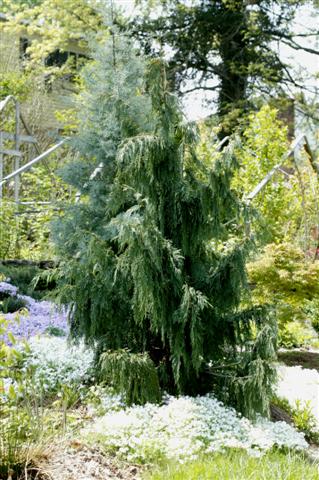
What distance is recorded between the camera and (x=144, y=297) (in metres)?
4.27

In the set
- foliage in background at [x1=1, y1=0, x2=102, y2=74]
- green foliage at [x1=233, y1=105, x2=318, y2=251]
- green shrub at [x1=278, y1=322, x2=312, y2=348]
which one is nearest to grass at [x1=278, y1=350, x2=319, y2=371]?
green shrub at [x1=278, y1=322, x2=312, y2=348]

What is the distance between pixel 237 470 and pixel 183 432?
2.18 feet

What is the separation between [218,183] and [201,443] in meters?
1.91

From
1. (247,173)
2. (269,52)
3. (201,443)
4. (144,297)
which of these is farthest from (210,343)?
(269,52)

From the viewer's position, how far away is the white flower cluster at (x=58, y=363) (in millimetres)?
4770

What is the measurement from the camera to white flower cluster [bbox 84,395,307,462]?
12.1 feet

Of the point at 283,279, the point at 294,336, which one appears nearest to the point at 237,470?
the point at 283,279

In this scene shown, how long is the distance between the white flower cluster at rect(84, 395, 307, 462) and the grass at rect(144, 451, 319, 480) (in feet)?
0.43

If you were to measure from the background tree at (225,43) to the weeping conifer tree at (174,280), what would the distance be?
11497 mm

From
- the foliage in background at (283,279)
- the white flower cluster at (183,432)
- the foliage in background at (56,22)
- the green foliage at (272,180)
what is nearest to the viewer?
the white flower cluster at (183,432)

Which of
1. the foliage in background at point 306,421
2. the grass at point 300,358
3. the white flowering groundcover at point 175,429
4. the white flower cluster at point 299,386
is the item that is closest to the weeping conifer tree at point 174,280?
the white flowering groundcover at point 175,429

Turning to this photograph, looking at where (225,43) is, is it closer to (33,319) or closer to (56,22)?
(56,22)

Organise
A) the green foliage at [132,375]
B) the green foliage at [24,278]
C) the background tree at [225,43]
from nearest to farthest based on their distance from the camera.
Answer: the green foliage at [132,375] → the green foliage at [24,278] → the background tree at [225,43]

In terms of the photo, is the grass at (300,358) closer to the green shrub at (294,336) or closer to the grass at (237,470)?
the green shrub at (294,336)
